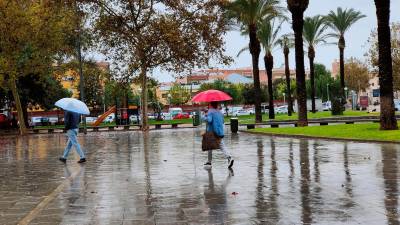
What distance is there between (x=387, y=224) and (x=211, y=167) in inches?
259

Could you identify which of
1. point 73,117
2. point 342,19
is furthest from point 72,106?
point 342,19

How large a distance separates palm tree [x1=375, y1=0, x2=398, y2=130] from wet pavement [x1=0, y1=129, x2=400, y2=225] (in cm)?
695

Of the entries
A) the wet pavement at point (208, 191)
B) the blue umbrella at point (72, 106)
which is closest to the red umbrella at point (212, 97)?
the wet pavement at point (208, 191)

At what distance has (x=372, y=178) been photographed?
10008 millimetres

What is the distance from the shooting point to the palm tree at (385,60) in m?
Result: 21.3

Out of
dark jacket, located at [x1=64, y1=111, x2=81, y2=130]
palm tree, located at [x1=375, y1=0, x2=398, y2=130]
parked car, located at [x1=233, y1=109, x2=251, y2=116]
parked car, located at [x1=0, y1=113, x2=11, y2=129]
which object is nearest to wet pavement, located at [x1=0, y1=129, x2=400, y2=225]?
dark jacket, located at [x1=64, y1=111, x2=81, y2=130]

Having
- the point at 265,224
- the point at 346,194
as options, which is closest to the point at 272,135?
the point at 346,194

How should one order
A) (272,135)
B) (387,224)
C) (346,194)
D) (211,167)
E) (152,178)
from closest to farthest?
(387,224), (346,194), (152,178), (211,167), (272,135)

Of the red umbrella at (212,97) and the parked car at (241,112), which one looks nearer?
the red umbrella at (212,97)

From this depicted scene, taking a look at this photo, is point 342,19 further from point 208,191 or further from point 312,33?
point 208,191

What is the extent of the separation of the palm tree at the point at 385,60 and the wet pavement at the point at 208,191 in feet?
22.8

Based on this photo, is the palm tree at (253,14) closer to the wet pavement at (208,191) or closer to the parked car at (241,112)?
the wet pavement at (208,191)

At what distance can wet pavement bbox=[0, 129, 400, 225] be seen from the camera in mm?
6906

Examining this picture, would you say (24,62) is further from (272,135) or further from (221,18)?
(272,135)
